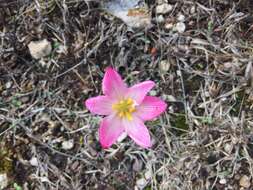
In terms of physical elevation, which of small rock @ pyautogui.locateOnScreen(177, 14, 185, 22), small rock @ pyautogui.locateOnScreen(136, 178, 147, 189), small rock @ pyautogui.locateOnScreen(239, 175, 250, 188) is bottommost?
small rock @ pyautogui.locateOnScreen(239, 175, 250, 188)

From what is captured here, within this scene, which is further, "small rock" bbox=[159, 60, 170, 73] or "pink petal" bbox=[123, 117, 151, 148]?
"small rock" bbox=[159, 60, 170, 73]

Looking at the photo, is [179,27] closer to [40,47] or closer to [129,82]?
[129,82]

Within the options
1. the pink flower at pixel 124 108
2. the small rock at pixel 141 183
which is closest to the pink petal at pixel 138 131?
the pink flower at pixel 124 108

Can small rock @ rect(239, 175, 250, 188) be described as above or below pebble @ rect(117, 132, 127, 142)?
below

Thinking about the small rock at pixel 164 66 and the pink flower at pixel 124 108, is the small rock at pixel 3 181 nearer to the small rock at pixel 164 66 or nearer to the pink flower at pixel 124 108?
the pink flower at pixel 124 108

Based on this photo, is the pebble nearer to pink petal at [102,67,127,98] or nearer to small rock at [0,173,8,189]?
pink petal at [102,67,127,98]

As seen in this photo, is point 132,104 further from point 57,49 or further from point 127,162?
point 57,49

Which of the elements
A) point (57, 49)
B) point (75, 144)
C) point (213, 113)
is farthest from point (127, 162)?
point (57, 49)

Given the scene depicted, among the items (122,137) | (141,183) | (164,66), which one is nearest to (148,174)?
(141,183)

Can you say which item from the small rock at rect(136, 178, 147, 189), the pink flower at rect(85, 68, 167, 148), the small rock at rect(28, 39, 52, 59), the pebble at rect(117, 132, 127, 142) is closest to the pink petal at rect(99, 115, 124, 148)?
the pink flower at rect(85, 68, 167, 148)
